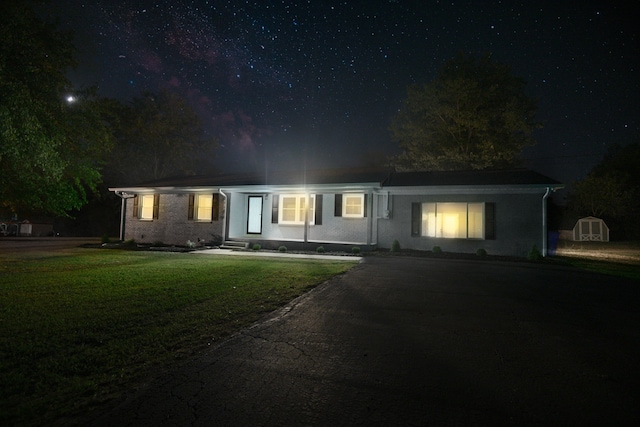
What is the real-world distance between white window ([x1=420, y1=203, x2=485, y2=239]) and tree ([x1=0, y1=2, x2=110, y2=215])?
13.1 meters

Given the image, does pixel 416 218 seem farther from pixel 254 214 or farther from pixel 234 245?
pixel 234 245

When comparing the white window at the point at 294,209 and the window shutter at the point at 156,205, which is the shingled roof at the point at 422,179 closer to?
the window shutter at the point at 156,205

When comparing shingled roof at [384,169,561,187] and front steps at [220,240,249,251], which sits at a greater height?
shingled roof at [384,169,561,187]

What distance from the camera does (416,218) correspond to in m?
14.3

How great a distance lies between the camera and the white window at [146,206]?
1744 cm

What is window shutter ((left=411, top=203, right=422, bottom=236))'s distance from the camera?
14258 millimetres

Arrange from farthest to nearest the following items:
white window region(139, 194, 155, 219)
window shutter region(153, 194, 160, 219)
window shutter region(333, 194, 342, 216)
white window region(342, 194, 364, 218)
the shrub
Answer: white window region(139, 194, 155, 219)
window shutter region(153, 194, 160, 219)
window shutter region(333, 194, 342, 216)
white window region(342, 194, 364, 218)
the shrub

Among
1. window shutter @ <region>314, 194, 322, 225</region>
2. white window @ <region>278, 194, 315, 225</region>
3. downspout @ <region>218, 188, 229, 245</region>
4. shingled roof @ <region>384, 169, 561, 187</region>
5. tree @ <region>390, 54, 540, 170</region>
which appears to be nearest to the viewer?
shingled roof @ <region>384, 169, 561, 187</region>

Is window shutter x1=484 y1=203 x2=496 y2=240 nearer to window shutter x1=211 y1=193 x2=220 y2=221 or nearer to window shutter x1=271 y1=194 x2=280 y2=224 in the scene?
window shutter x1=271 y1=194 x2=280 y2=224

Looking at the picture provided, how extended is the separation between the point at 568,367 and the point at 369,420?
2.25 metres

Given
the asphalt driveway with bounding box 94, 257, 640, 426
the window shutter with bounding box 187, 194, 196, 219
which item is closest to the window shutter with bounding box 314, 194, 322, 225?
the window shutter with bounding box 187, 194, 196, 219

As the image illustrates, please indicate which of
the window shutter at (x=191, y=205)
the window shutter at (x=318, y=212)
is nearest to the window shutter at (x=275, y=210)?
the window shutter at (x=318, y=212)

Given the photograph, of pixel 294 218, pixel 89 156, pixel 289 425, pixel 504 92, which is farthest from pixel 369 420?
pixel 504 92

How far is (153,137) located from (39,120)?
25.5m
